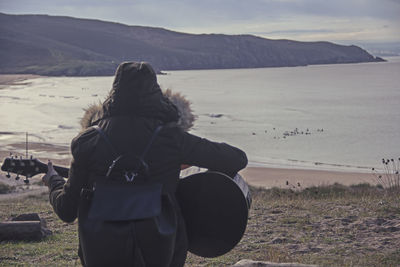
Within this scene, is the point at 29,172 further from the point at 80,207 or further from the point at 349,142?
the point at 349,142

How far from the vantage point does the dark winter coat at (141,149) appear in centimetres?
287

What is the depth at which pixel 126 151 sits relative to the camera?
9.43ft

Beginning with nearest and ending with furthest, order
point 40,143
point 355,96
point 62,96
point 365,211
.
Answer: point 365,211
point 40,143
point 62,96
point 355,96

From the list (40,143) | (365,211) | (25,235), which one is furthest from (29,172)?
(40,143)

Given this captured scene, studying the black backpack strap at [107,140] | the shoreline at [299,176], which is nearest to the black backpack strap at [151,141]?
the black backpack strap at [107,140]

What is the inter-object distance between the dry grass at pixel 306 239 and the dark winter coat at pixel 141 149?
2.71 meters

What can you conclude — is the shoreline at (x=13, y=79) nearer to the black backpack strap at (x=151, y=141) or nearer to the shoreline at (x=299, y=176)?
the shoreline at (x=299, y=176)

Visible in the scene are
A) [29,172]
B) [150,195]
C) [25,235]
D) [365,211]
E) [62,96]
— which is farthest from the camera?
[62,96]

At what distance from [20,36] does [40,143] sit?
5963 inches

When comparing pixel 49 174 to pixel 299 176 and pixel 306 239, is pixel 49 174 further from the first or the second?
pixel 299 176

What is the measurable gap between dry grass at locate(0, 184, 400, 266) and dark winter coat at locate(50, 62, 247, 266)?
2.71 m

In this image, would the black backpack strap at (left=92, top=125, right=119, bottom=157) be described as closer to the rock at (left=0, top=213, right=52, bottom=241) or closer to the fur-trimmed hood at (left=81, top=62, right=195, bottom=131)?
the fur-trimmed hood at (left=81, top=62, right=195, bottom=131)

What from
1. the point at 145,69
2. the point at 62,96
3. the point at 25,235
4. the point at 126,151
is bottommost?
the point at 62,96

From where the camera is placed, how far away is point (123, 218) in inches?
110
